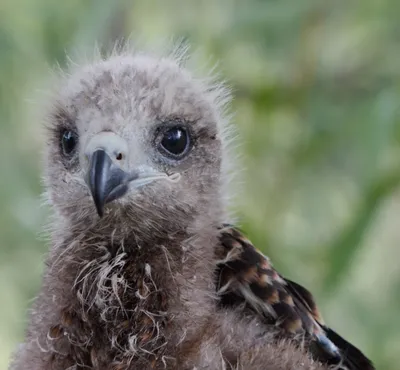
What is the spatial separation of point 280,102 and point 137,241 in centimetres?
141

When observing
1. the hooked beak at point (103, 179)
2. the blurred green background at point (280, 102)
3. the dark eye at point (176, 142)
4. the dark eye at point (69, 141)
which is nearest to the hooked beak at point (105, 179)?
the hooked beak at point (103, 179)

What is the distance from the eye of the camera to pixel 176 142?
1979mm

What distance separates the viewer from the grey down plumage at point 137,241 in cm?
182

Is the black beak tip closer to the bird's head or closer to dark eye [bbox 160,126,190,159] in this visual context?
the bird's head

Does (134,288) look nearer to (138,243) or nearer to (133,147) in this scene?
(138,243)

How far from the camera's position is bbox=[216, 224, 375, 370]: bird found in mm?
1893

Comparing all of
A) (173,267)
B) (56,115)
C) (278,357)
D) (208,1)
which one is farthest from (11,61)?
(278,357)

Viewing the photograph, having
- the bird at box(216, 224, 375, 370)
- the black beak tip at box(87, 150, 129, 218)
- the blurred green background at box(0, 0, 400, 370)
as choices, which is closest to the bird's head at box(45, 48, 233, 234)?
the black beak tip at box(87, 150, 129, 218)

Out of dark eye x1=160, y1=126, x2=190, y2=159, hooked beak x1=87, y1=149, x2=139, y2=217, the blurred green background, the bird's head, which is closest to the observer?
hooked beak x1=87, y1=149, x2=139, y2=217

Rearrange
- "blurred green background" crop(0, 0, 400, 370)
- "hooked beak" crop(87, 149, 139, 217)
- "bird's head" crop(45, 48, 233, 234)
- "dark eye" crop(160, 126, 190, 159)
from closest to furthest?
"hooked beak" crop(87, 149, 139, 217) → "bird's head" crop(45, 48, 233, 234) → "dark eye" crop(160, 126, 190, 159) → "blurred green background" crop(0, 0, 400, 370)

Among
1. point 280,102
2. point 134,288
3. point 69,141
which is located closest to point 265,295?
Result: point 134,288

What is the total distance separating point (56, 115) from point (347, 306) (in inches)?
71.8

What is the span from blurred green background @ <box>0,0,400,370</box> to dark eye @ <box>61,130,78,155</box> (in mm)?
733

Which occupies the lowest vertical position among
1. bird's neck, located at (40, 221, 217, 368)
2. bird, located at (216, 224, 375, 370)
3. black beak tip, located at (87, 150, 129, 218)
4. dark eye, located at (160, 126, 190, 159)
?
bird's neck, located at (40, 221, 217, 368)
